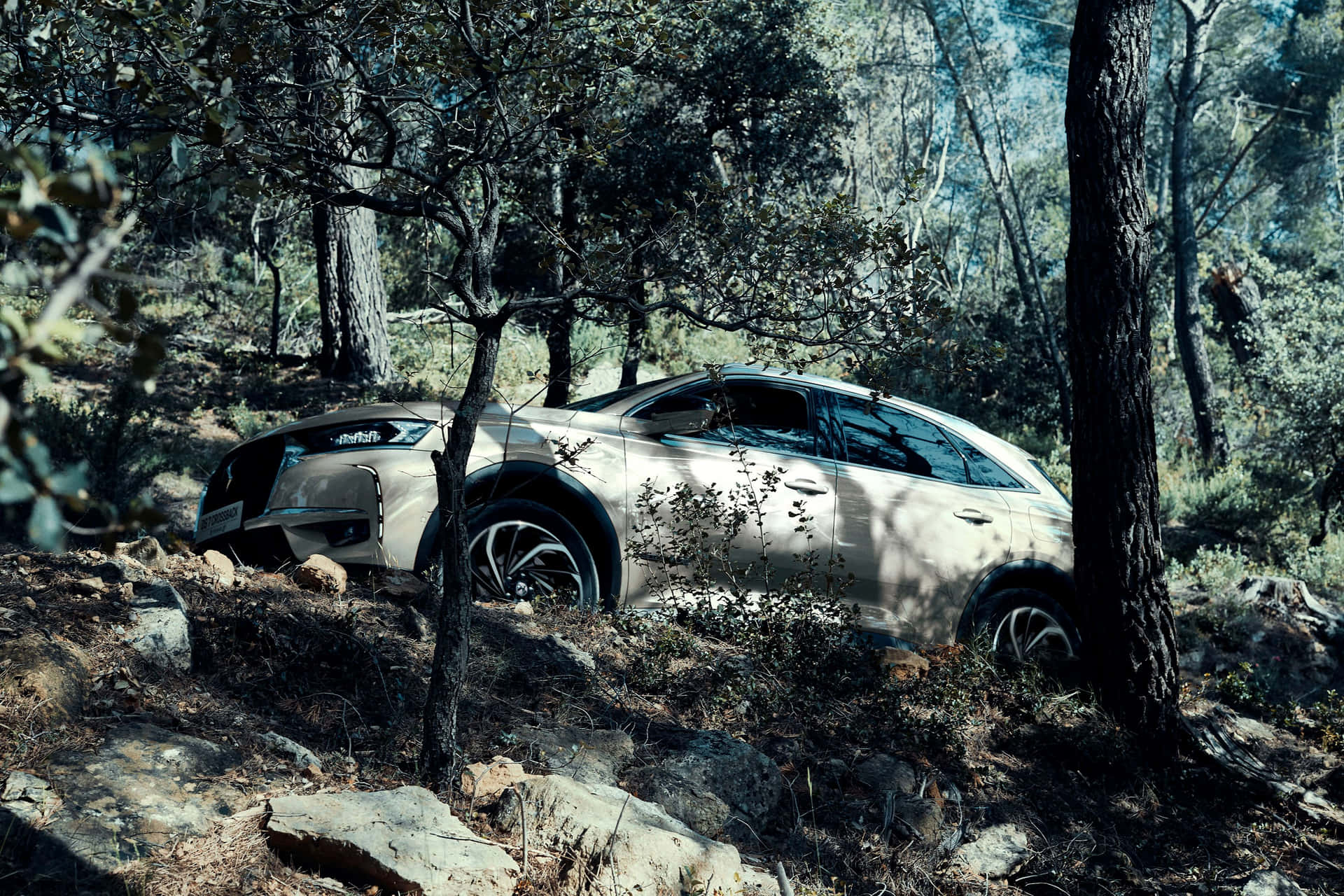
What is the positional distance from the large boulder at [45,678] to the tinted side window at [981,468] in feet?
16.0

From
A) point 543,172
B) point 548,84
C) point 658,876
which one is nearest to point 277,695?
point 658,876

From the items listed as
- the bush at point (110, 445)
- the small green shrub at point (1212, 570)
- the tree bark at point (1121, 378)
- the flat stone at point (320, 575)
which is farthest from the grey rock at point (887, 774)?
the bush at point (110, 445)

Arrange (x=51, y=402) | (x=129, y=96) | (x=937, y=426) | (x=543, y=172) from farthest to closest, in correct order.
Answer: (x=543, y=172) < (x=51, y=402) < (x=937, y=426) < (x=129, y=96)

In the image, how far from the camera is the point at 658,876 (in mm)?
3586

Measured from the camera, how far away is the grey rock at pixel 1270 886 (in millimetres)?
4641

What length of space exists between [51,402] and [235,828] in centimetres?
874

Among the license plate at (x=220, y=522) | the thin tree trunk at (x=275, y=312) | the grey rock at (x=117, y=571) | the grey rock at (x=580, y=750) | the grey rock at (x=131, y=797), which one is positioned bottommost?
the grey rock at (x=580, y=750)

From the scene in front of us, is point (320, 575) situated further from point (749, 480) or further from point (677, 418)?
point (749, 480)

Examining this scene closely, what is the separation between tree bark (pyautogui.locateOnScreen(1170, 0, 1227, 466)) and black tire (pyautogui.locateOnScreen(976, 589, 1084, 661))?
1135 cm

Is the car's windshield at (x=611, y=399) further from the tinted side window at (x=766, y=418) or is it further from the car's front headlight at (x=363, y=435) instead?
the car's front headlight at (x=363, y=435)

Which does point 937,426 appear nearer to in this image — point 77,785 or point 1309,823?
point 1309,823

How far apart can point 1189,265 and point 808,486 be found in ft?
47.2

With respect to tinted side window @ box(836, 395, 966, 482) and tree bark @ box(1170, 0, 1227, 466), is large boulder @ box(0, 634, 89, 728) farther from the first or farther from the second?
tree bark @ box(1170, 0, 1227, 466)

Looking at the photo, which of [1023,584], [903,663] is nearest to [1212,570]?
[1023,584]
